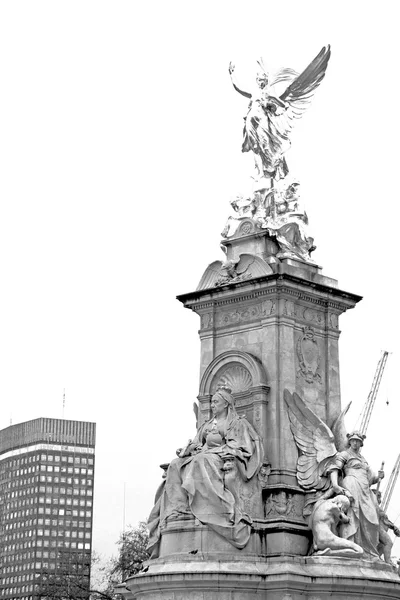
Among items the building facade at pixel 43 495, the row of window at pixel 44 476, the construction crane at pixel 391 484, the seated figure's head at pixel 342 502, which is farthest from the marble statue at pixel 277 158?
the row of window at pixel 44 476

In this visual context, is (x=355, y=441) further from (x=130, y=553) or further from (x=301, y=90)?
(x=130, y=553)

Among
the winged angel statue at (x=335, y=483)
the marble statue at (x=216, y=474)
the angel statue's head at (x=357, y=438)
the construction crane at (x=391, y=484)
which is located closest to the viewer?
the marble statue at (x=216, y=474)

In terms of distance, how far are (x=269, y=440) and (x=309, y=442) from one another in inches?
36.7

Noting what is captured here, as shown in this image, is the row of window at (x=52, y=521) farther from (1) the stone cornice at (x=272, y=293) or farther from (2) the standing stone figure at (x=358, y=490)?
(2) the standing stone figure at (x=358, y=490)

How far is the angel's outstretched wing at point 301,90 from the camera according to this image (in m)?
35.6

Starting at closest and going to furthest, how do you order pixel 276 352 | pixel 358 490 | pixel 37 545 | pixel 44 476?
pixel 358 490 → pixel 276 352 → pixel 37 545 → pixel 44 476

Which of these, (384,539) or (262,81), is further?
(262,81)

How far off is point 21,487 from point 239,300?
9900cm

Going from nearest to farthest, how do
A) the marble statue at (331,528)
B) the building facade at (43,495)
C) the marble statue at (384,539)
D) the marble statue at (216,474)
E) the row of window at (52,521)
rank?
the marble statue at (331,528), the marble statue at (216,474), the marble statue at (384,539), the building facade at (43,495), the row of window at (52,521)

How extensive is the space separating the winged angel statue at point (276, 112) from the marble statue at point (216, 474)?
6.20 meters

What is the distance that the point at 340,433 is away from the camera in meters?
32.6

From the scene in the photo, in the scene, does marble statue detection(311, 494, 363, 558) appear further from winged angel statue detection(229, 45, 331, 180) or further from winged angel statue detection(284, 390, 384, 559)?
winged angel statue detection(229, 45, 331, 180)

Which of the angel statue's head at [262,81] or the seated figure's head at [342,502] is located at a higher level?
the angel statue's head at [262,81]

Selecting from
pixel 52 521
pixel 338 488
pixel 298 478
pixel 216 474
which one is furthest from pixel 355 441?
pixel 52 521
